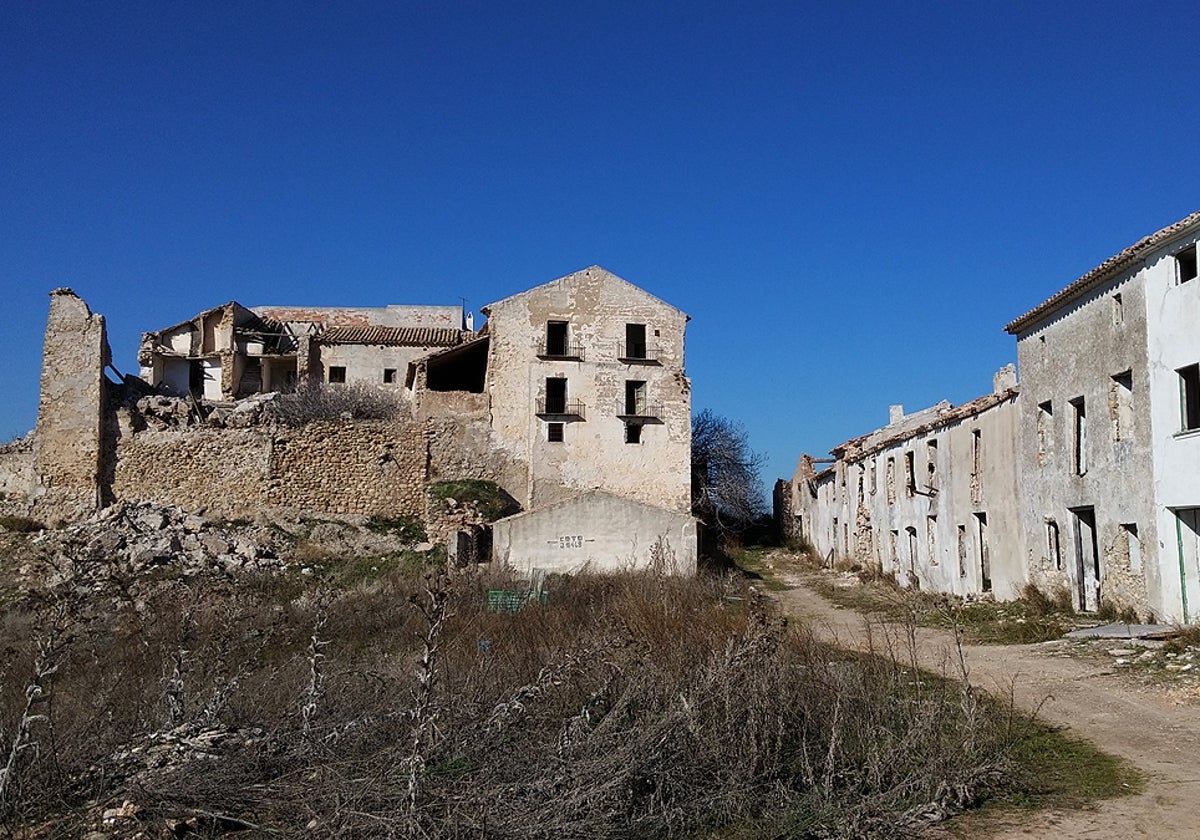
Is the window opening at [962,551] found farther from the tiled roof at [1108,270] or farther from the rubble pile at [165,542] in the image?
the rubble pile at [165,542]

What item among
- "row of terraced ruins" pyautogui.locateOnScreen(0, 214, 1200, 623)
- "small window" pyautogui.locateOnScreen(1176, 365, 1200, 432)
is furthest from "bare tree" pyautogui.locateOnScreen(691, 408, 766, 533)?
"small window" pyautogui.locateOnScreen(1176, 365, 1200, 432)

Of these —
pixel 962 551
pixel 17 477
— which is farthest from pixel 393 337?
pixel 962 551

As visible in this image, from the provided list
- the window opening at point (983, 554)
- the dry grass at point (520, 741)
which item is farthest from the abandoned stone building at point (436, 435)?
the dry grass at point (520, 741)

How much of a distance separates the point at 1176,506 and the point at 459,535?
629 inches

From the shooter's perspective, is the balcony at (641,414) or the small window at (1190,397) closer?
the small window at (1190,397)

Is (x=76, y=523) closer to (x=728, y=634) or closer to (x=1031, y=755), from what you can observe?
(x=728, y=634)

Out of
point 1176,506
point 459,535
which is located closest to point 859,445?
point 459,535

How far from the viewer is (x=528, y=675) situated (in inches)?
312

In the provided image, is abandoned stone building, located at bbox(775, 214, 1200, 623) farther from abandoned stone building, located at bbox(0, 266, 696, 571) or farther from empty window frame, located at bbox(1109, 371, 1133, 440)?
abandoned stone building, located at bbox(0, 266, 696, 571)

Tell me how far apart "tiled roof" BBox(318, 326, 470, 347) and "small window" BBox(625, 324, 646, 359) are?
458 inches

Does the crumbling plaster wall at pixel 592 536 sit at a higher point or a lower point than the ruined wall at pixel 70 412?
lower

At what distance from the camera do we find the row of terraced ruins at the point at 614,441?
1507cm

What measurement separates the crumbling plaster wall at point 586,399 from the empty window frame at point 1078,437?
15.0 meters

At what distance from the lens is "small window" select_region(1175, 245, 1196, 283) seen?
14.3 m
